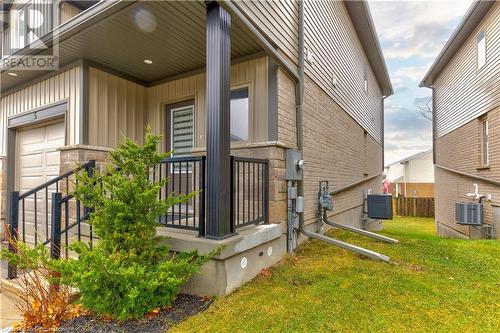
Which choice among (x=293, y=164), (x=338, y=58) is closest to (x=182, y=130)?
(x=293, y=164)

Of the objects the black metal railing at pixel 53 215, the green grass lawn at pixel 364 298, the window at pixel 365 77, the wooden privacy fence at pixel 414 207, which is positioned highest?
the window at pixel 365 77

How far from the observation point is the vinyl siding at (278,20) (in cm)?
358

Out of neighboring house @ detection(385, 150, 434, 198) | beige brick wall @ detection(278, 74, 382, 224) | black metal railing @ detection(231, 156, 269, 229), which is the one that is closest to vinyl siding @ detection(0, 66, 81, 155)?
black metal railing @ detection(231, 156, 269, 229)

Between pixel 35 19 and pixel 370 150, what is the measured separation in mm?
11153

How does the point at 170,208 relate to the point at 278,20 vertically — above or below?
below

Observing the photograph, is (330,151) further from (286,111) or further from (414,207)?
(414,207)

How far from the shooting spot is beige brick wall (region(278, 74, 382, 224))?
173 inches

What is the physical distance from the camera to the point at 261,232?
3371mm

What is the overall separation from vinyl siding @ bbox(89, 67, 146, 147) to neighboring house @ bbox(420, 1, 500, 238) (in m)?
8.29

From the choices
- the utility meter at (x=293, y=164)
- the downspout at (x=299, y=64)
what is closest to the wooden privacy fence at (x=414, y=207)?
the downspout at (x=299, y=64)

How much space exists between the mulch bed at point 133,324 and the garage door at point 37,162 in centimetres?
317

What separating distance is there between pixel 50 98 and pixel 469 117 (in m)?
10.9

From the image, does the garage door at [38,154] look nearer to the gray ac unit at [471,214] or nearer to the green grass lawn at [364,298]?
the green grass lawn at [364,298]

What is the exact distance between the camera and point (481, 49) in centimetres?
789
